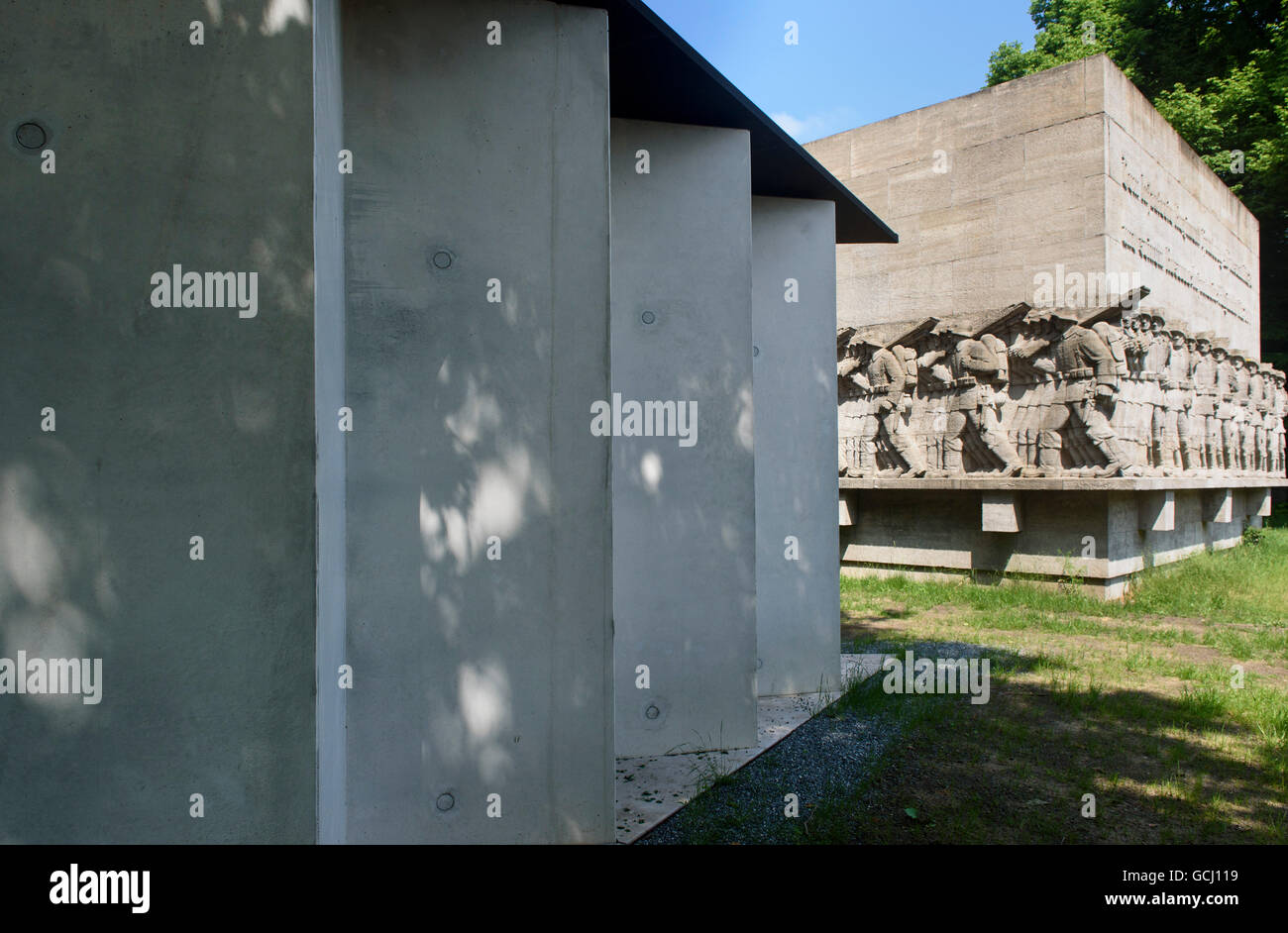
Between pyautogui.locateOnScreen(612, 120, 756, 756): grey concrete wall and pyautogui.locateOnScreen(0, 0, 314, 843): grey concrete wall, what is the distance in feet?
11.2

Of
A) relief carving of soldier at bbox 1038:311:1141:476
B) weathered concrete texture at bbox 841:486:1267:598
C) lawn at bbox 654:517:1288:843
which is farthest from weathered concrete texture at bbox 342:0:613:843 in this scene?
relief carving of soldier at bbox 1038:311:1141:476

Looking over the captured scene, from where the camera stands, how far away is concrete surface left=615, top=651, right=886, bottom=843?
512 centimetres

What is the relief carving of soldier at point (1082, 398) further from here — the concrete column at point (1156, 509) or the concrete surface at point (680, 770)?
the concrete surface at point (680, 770)

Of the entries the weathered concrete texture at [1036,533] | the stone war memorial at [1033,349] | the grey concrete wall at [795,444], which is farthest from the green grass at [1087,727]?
the stone war memorial at [1033,349]

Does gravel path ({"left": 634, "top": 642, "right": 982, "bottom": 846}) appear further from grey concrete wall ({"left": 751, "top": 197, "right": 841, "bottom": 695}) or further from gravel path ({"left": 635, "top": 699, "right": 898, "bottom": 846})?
grey concrete wall ({"left": 751, "top": 197, "right": 841, "bottom": 695})

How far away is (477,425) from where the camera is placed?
430cm

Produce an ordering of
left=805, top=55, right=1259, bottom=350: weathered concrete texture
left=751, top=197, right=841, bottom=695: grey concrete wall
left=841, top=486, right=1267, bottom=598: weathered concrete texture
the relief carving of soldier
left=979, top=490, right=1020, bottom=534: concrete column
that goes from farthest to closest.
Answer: left=805, top=55, right=1259, bottom=350: weathered concrete texture < left=979, top=490, right=1020, bottom=534: concrete column < left=841, top=486, right=1267, bottom=598: weathered concrete texture < the relief carving of soldier < left=751, top=197, right=841, bottom=695: grey concrete wall

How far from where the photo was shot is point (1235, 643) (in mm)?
9242

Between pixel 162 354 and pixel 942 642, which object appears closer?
pixel 162 354

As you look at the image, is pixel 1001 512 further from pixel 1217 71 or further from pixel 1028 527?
pixel 1217 71

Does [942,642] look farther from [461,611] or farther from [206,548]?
[206,548]

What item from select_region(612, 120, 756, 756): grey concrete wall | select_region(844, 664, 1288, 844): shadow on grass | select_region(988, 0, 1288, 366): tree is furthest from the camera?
select_region(988, 0, 1288, 366): tree
